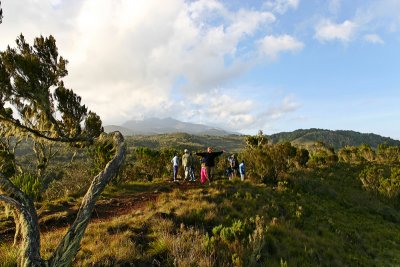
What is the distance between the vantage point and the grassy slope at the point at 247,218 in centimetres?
745

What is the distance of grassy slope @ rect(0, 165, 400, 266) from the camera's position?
7.45 metres

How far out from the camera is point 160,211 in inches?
437

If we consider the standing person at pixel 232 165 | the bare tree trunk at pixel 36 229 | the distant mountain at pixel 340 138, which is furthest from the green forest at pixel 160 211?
the distant mountain at pixel 340 138

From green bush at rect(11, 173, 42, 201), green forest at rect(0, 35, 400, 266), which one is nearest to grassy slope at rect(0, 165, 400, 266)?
green forest at rect(0, 35, 400, 266)

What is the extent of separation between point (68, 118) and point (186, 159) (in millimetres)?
8530

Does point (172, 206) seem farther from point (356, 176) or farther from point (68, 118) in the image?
point (356, 176)

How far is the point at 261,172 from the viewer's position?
21688 millimetres

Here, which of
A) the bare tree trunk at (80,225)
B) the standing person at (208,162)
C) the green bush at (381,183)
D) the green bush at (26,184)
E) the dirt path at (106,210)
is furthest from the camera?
the green bush at (381,183)

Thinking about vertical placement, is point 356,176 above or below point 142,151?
below

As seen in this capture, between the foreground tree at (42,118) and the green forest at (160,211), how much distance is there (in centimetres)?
2

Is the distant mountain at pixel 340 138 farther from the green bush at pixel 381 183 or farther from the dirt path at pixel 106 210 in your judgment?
the dirt path at pixel 106 210

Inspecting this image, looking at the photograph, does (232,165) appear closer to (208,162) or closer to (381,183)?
(208,162)

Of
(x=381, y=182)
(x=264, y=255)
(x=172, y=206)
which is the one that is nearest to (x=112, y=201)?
(x=172, y=206)

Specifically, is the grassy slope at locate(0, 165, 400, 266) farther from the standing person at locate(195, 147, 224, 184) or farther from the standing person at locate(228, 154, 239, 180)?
the standing person at locate(228, 154, 239, 180)
